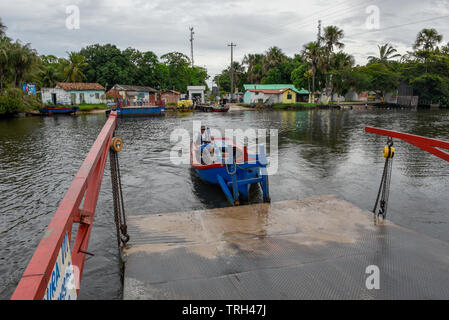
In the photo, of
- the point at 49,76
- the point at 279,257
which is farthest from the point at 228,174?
the point at 49,76

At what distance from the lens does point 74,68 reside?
178 feet

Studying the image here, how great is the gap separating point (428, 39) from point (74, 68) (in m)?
63.2

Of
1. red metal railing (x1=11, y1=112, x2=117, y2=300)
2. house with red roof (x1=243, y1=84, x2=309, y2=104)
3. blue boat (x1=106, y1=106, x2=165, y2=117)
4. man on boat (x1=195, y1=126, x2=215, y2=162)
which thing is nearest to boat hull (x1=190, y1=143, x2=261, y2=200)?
man on boat (x1=195, y1=126, x2=215, y2=162)

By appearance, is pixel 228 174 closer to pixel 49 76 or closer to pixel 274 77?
pixel 49 76

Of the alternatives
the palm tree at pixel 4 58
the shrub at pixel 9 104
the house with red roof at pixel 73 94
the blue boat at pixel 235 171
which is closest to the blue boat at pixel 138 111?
the house with red roof at pixel 73 94

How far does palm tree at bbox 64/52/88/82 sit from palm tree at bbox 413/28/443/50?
60046mm

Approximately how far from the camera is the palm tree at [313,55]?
54969 mm

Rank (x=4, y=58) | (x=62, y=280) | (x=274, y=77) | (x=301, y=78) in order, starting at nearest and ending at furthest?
(x=62, y=280) → (x=4, y=58) → (x=301, y=78) → (x=274, y=77)

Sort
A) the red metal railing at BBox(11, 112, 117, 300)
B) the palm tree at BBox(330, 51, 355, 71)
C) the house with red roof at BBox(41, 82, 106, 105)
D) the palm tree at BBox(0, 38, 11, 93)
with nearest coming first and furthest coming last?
the red metal railing at BBox(11, 112, 117, 300) → the palm tree at BBox(0, 38, 11, 93) → the house with red roof at BBox(41, 82, 106, 105) → the palm tree at BBox(330, 51, 355, 71)

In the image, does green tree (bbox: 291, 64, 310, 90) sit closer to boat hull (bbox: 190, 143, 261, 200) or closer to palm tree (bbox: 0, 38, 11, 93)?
palm tree (bbox: 0, 38, 11, 93)

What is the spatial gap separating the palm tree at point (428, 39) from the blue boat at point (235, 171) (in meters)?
62.3

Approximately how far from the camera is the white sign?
1.69m

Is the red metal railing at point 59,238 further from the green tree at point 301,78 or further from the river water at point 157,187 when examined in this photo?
the green tree at point 301,78

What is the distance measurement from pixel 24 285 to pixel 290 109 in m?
57.0
